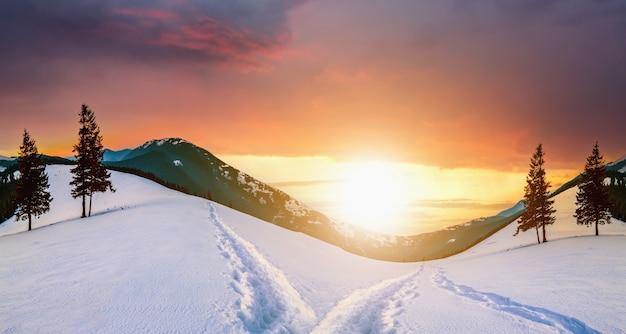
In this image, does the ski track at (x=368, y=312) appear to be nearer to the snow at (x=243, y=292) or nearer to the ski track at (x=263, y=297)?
the snow at (x=243, y=292)

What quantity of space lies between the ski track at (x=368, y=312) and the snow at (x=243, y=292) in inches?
2.7

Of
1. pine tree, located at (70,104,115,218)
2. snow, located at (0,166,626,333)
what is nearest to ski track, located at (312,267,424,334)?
snow, located at (0,166,626,333)

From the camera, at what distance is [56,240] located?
80.9 feet

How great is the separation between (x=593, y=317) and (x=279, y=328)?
42.2 feet

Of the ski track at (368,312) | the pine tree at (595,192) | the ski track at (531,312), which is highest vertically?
the pine tree at (595,192)

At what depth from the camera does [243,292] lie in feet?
50.6

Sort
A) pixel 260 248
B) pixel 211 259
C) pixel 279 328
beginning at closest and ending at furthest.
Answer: pixel 279 328 < pixel 211 259 < pixel 260 248

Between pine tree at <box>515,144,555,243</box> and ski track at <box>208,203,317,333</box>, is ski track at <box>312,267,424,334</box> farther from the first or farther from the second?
pine tree at <box>515,144,555,243</box>

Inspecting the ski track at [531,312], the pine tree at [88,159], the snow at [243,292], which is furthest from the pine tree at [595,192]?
the pine tree at [88,159]

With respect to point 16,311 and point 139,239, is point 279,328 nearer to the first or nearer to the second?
point 16,311

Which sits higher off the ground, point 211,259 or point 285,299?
point 211,259

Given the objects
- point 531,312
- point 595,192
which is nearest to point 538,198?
point 595,192

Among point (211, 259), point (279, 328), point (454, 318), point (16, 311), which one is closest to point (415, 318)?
point (454, 318)

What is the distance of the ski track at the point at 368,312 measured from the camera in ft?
47.1
